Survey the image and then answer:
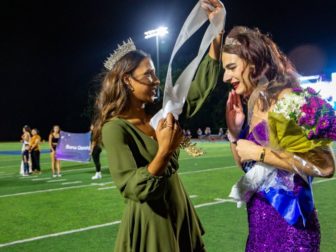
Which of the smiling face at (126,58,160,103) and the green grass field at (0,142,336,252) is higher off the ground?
the smiling face at (126,58,160,103)

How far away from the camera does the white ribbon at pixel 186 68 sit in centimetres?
201

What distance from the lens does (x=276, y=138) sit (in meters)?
2.15

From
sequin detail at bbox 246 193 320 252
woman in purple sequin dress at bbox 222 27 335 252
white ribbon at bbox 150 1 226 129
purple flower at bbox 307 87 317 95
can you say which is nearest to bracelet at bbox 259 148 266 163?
woman in purple sequin dress at bbox 222 27 335 252

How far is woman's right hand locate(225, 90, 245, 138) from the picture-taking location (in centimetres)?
261

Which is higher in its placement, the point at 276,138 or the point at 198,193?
the point at 276,138

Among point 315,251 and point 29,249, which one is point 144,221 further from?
point 29,249

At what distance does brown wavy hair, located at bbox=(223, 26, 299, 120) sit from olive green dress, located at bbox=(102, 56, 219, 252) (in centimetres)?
63

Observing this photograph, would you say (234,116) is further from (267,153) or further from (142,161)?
(142,161)

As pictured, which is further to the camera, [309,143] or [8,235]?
[8,235]

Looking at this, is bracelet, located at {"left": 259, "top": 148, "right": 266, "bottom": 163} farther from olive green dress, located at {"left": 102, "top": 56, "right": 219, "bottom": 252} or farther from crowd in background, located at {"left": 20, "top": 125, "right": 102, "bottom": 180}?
crowd in background, located at {"left": 20, "top": 125, "right": 102, "bottom": 180}

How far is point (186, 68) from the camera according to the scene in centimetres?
218

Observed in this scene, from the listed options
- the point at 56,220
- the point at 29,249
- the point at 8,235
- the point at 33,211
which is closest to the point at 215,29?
the point at 29,249

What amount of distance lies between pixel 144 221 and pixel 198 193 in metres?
7.03

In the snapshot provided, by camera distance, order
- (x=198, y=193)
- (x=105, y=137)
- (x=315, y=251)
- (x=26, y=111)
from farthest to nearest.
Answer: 1. (x=26, y=111)
2. (x=198, y=193)
3. (x=315, y=251)
4. (x=105, y=137)
